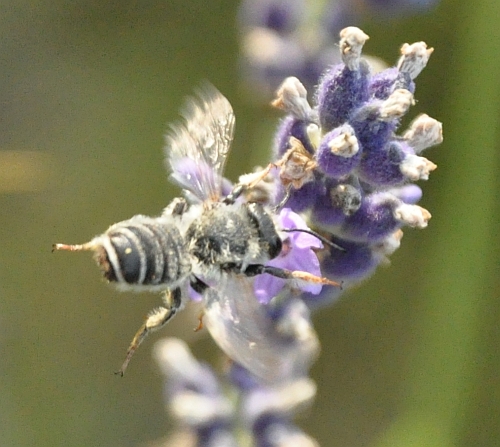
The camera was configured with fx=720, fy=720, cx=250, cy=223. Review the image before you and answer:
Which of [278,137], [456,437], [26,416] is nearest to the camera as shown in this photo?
[278,137]

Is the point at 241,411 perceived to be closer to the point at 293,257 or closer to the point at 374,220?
the point at 293,257

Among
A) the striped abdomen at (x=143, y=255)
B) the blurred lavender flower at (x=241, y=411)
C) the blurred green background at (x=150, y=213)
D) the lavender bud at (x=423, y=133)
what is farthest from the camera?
the blurred green background at (x=150, y=213)

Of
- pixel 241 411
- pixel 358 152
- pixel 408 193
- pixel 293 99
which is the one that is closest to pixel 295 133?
pixel 293 99

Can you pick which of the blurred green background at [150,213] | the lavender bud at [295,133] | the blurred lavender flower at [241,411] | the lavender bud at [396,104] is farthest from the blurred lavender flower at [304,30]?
the blurred lavender flower at [241,411]

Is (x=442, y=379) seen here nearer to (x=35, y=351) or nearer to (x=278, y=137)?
(x=278, y=137)

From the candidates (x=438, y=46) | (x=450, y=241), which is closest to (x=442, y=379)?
(x=450, y=241)

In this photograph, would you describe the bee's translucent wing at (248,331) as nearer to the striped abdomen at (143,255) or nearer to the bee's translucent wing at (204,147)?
the striped abdomen at (143,255)
